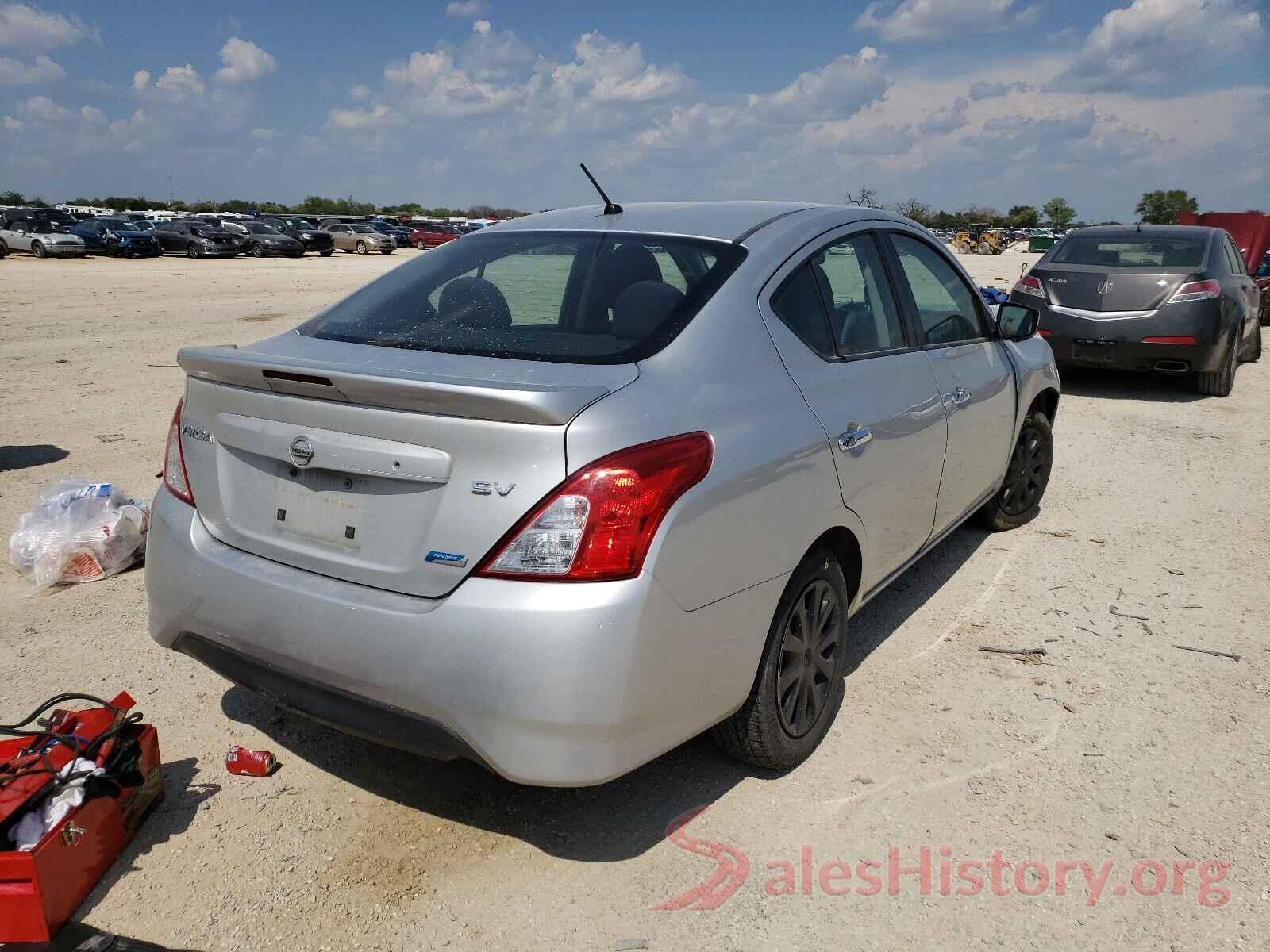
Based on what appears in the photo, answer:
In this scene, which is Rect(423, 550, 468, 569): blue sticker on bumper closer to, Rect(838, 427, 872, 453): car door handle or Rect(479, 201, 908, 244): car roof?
Rect(838, 427, 872, 453): car door handle

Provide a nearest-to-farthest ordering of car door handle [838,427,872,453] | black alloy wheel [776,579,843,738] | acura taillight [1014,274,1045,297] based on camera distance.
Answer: black alloy wheel [776,579,843,738] → car door handle [838,427,872,453] → acura taillight [1014,274,1045,297]

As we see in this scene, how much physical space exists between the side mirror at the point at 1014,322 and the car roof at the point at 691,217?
40.8 inches

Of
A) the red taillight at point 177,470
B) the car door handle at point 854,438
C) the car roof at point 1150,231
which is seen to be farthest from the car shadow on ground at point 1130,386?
the red taillight at point 177,470

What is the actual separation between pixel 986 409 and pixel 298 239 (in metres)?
40.6

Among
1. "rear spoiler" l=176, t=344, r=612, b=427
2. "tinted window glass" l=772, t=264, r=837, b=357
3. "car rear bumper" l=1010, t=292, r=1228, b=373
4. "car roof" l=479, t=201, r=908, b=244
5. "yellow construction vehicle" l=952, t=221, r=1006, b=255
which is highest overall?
"car roof" l=479, t=201, r=908, b=244

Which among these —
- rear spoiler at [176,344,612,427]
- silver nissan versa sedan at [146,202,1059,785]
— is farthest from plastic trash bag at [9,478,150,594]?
rear spoiler at [176,344,612,427]

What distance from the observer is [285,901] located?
2557 mm

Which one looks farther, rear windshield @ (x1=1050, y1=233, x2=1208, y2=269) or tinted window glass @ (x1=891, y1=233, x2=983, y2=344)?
rear windshield @ (x1=1050, y1=233, x2=1208, y2=269)

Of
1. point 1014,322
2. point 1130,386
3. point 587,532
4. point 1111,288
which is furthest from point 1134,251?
point 587,532

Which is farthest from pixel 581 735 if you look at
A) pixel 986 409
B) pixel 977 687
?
pixel 986 409

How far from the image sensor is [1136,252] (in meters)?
Result: 9.78

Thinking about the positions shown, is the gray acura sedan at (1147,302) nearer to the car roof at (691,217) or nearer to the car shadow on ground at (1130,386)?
the car shadow on ground at (1130,386)

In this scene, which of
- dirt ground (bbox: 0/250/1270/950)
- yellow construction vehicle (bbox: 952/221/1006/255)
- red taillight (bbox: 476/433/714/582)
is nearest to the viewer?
red taillight (bbox: 476/433/714/582)

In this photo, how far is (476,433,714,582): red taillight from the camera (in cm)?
228
